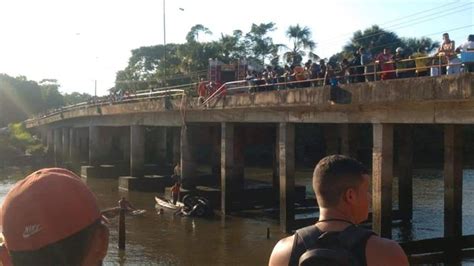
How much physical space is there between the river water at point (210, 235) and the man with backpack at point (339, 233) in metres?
14.2

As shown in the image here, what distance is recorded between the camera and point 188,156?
1209 inches

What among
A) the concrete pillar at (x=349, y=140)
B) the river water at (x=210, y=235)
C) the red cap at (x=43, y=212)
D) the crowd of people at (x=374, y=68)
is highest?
the crowd of people at (x=374, y=68)

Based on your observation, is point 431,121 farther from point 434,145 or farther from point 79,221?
point 434,145

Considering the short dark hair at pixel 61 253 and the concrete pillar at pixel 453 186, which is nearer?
the short dark hair at pixel 61 253

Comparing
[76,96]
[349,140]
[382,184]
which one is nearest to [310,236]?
[382,184]

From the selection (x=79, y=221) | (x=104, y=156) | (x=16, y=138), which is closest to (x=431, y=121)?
(x=79, y=221)

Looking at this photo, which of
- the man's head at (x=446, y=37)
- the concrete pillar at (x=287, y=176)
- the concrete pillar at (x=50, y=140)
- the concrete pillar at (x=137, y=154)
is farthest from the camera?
the concrete pillar at (x=50, y=140)

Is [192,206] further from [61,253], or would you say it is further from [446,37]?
[61,253]

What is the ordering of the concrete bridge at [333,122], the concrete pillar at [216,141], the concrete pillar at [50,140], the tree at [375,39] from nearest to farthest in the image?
the concrete bridge at [333,122], the concrete pillar at [216,141], the concrete pillar at [50,140], the tree at [375,39]

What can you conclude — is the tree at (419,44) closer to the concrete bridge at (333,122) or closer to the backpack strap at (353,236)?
the concrete bridge at (333,122)

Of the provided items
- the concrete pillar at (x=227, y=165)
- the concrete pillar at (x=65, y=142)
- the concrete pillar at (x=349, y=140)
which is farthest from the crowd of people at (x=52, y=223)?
the concrete pillar at (x=65, y=142)

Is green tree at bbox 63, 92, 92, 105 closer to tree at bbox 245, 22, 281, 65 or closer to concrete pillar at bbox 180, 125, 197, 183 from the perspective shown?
tree at bbox 245, 22, 281, 65

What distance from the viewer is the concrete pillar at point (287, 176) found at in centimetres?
2144

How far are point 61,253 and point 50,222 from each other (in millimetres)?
112
